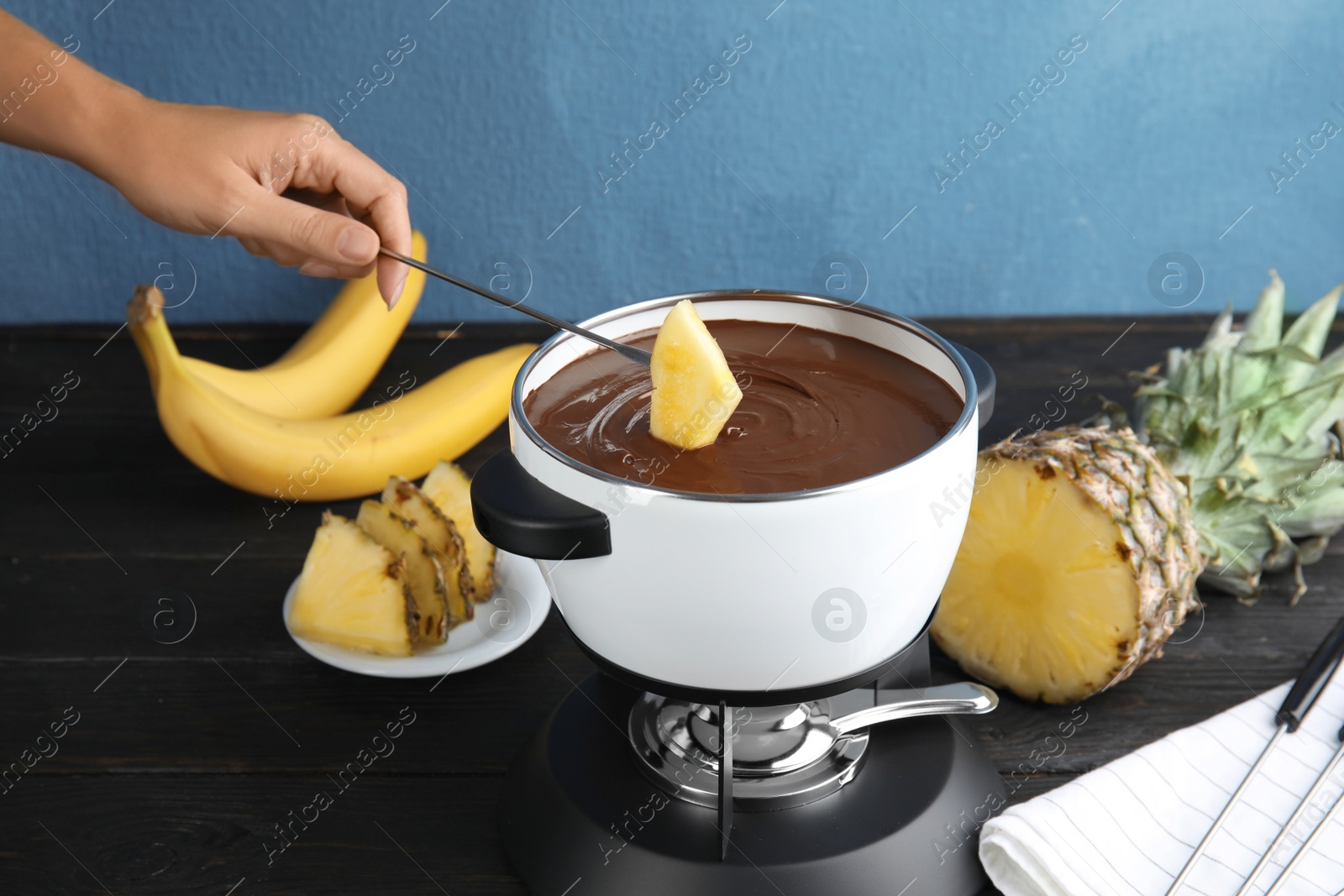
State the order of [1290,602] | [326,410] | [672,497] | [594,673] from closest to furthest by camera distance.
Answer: [672,497] < [594,673] < [1290,602] < [326,410]

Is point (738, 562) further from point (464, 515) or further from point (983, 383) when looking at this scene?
point (464, 515)

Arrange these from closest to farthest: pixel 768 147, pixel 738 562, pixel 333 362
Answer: pixel 738 562
pixel 333 362
pixel 768 147

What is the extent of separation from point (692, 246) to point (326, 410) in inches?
24.3

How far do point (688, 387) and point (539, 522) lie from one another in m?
0.14

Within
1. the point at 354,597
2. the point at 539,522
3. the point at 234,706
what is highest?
the point at 539,522

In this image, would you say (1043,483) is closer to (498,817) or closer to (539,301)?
(498,817)

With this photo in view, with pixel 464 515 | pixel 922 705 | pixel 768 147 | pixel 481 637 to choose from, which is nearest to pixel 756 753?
pixel 922 705

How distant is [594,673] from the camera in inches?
39.6

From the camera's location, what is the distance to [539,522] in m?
0.69

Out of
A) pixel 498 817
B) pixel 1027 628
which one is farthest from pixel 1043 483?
pixel 498 817

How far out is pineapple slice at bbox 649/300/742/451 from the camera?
739 mm

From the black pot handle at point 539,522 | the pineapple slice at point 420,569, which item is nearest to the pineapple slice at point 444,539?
the pineapple slice at point 420,569

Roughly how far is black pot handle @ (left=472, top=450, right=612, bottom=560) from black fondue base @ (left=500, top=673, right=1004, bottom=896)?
245mm

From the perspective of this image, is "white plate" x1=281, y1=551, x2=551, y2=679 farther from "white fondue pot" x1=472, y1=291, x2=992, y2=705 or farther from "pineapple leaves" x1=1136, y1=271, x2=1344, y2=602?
"pineapple leaves" x1=1136, y1=271, x2=1344, y2=602
